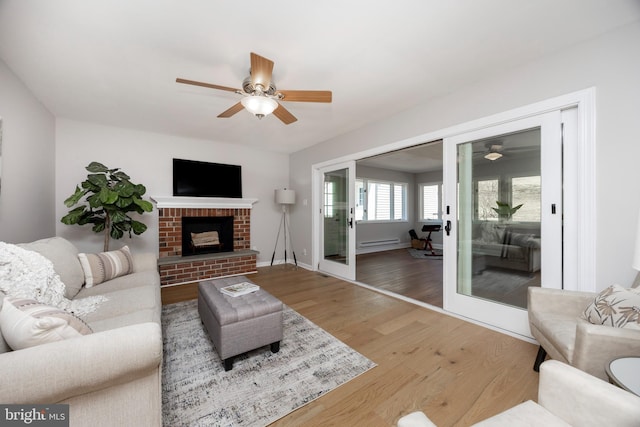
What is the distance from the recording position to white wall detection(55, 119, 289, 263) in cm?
348

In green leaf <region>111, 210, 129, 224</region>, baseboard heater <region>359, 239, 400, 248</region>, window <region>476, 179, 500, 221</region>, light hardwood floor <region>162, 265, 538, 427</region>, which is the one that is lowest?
light hardwood floor <region>162, 265, 538, 427</region>

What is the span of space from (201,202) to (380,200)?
188 inches

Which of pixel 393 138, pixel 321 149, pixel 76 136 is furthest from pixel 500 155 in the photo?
pixel 76 136

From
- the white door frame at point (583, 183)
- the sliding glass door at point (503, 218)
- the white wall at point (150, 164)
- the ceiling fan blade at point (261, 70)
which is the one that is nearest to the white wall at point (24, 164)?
the white wall at point (150, 164)

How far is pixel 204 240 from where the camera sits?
434 cm

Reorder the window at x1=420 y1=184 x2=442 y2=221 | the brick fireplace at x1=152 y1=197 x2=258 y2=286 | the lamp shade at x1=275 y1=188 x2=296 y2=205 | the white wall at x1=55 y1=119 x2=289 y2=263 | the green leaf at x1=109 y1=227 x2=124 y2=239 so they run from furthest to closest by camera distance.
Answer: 1. the window at x1=420 y1=184 x2=442 y2=221
2. the lamp shade at x1=275 y1=188 x2=296 y2=205
3. the brick fireplace at x1=152 y1=197 x2=258 y2=286
4. the white wall at x1=55 y1=119 x2=289 y2=263
5. the green leaf at x1=109 y1=227 x2=124 y2=239

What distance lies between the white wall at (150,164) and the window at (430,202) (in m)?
4.62

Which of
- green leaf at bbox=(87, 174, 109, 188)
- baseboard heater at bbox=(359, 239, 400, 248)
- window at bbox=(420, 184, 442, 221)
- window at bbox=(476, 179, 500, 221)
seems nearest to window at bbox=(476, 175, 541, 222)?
window at bbox=(476, 179, 500, 221)

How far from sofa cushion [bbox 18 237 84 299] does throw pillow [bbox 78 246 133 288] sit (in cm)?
8

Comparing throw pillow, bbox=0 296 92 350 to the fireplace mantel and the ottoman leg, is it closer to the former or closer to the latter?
the ottoman leg

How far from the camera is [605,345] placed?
1188 mm

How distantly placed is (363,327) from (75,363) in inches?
81.9

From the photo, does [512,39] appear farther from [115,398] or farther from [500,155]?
[115,398]

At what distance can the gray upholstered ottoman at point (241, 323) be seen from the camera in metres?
1.73
